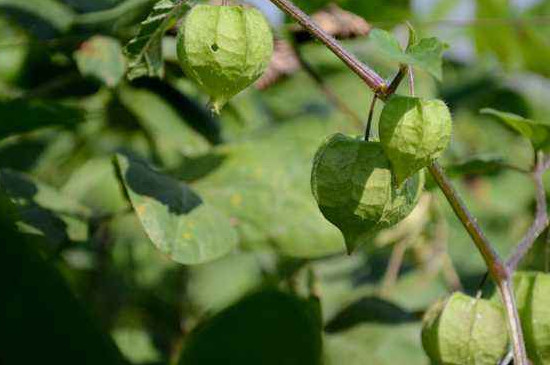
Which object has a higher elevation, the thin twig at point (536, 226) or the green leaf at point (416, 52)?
the green leaf at point (416, 52)

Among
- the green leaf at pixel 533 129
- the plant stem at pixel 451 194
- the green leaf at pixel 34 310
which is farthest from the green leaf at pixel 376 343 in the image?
the green leaf at pixel 34 310

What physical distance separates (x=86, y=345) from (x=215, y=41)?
0.41 metres

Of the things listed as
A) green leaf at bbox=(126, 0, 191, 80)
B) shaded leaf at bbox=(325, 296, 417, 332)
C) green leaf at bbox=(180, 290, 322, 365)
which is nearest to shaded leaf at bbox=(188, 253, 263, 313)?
shaded leaf at bbox=(325, 296, 417, 332)

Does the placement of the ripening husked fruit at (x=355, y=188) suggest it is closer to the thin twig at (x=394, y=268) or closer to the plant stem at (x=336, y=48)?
the plant stem at (x=336, y=48)

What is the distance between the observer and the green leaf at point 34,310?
2.40 feet

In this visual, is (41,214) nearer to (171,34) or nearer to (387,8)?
(171,34)

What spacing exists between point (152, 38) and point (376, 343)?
0.69 m

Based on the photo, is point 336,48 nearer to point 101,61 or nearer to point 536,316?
point 536,316

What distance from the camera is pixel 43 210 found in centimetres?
144

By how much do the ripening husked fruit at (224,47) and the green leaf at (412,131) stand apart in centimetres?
15

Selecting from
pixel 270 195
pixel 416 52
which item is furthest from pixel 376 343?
A: pixel 416 52

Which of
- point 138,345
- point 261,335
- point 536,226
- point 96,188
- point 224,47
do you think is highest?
point 224,47

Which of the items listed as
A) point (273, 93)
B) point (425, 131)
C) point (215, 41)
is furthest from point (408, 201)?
point (273, 93)

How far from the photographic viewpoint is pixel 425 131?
1029 millimetres
